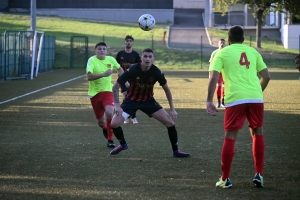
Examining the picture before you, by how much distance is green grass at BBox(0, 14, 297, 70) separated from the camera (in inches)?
1725

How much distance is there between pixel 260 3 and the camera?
150 feet

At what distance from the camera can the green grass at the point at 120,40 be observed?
144 feet

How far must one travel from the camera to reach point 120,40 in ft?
167

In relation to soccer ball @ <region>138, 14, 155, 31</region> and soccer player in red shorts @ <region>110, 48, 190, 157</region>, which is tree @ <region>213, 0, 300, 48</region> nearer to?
soccer ball @ <region>138, 14, 155, 31</region>

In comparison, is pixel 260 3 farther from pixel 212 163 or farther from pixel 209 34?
pixel 212 163

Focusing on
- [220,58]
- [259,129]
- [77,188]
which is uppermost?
[220,58]

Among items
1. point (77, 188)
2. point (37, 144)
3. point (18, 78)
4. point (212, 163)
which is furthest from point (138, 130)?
point (18, 78)

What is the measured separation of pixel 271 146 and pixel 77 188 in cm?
446

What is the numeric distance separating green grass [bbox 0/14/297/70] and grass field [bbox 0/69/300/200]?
27.2 metres

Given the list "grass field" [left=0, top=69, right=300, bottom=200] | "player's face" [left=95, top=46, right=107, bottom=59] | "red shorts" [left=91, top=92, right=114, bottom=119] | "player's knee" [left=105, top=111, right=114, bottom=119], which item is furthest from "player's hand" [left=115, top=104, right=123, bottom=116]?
"player's face" [left=95, top=46, right=107, bottom=59]

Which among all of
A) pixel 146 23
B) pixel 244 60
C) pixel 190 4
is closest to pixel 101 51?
pixel 244 60

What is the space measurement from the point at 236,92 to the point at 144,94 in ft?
8.02

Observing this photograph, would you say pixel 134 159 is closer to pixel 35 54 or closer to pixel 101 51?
pixel 101 51

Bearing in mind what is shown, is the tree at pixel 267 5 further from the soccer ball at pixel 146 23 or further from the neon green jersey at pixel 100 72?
the neon green jersey at pixel 100 72
